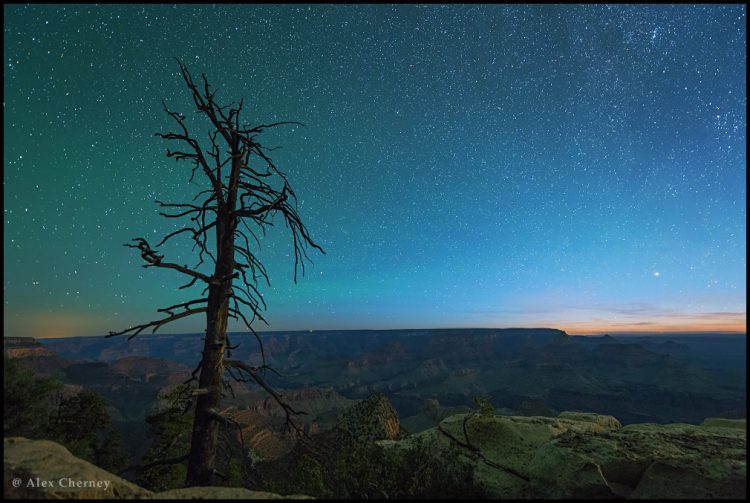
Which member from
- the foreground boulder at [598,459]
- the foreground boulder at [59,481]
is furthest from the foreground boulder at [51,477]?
the foreground boulder at [598,459]

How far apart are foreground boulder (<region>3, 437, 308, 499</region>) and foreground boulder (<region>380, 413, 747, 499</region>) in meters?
4.97

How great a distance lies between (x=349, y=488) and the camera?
7.08 meters

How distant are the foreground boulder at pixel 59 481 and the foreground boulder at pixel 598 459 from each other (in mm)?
4973

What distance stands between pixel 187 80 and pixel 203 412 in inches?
184

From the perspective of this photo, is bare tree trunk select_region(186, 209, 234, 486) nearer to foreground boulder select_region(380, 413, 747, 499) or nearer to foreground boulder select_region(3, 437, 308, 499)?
foreground boulder select_region(3, 437, 308, 499)

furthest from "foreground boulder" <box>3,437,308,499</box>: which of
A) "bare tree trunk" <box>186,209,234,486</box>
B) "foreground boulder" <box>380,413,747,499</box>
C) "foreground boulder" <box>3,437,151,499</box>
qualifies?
"foreground boulder" <box>380,413,747,499</box>

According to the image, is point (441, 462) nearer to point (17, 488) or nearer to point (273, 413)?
point (17, 488)

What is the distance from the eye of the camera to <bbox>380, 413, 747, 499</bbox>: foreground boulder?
5.51 metres

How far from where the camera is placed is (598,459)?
6.91 m

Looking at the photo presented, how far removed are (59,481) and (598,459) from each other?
8291 millimetres

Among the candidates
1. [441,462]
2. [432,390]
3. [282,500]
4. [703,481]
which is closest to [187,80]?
[282,500]

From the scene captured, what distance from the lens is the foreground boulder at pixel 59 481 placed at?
3424 millimetres

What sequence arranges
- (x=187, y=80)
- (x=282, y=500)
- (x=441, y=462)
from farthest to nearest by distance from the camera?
(x=441, y=462) → (x=187, y=80) → (x=282, y=500)

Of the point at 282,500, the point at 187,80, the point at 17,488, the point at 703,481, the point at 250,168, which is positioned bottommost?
the point at 703,481
